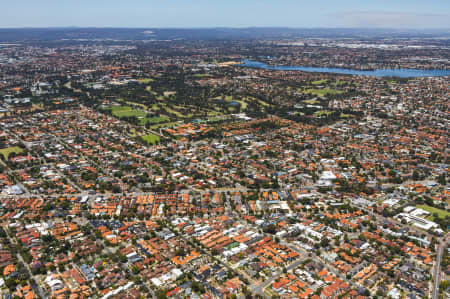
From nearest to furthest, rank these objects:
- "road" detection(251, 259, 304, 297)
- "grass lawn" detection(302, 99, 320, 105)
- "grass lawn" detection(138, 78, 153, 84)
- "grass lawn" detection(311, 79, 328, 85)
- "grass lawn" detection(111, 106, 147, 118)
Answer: "road" detection(251, 259, 304, 297), "grass lawn" detection(111, 106, 147, 118), "grass lawn" detection(302, 99, 320, 105), "grass lawn" detection(311, 79, 328, 85), "grass lawn" detection(138, 78, 153, 84)

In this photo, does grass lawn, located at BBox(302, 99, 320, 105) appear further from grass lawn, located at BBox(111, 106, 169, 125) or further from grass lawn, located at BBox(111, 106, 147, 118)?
grass lawn, located at BBox(111, 106, 147, 118)

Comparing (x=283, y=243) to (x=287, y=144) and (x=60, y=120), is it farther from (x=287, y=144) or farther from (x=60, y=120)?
(x=60, y=120)

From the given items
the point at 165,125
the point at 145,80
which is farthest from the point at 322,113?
the point at 145,80

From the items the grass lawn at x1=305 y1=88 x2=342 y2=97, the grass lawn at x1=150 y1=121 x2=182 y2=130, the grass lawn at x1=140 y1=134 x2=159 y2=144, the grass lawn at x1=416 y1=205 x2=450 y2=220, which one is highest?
the grass lawn at x1=305 y1=88 x2=342 y2=97

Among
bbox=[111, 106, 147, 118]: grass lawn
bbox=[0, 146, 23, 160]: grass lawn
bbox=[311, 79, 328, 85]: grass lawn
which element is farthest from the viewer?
bbox=[311, 79, 328, 85]: grass lawn

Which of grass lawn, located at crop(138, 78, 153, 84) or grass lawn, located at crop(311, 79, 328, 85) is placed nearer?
grass lawn, located at crop(311, 79, 328, 85)

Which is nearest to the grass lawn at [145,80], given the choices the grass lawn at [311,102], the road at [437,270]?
the grass lawn at [311,102]

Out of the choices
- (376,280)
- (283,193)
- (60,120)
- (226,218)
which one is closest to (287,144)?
(283,193)

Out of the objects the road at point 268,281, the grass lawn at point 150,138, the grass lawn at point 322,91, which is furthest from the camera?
the grass lawn at point 322,91

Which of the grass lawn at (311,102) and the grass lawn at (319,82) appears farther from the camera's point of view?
the grass lawn at (319,82)

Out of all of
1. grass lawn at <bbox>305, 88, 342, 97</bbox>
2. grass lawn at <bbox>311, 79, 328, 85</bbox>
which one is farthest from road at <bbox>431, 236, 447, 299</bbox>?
grass lawn at <bbox>311, 79, 328, 85</bbox>

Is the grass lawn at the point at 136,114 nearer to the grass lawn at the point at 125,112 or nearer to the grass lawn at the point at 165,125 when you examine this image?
the grass lawn at the point at 125,112
